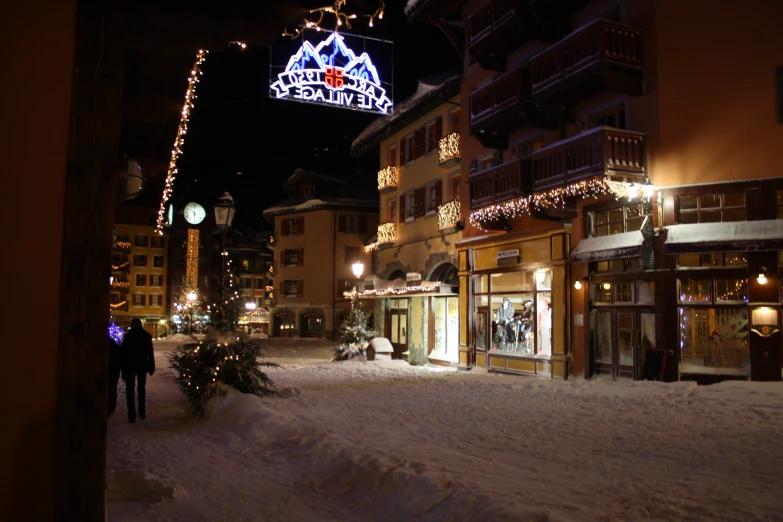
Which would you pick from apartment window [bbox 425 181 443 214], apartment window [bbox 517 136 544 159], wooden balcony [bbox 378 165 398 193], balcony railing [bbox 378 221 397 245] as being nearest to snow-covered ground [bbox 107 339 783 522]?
apartment window [bbox 517 136 544 159]

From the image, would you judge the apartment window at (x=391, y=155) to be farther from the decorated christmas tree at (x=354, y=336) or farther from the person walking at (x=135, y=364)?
the person walking at (x=135, y=364)

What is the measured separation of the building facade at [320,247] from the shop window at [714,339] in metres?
34.8

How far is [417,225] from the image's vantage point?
30219 millimetres

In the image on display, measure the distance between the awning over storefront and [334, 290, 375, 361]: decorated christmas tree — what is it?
14.7 meters

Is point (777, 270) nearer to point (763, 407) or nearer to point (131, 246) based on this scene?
point (763, 407)

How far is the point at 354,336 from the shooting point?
27719 millimetres

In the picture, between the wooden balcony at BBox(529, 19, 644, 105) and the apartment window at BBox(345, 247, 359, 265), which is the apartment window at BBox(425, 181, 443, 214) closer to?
the wooden balcony at BBox(529, 19, 644, 105)

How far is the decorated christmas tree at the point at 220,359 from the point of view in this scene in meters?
12.6

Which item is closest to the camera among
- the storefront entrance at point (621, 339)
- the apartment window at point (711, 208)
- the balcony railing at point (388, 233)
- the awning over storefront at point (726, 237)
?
the awning over storefront at point (726, 237)

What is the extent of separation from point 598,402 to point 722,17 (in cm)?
1000

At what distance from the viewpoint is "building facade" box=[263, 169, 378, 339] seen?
50156 millimetres

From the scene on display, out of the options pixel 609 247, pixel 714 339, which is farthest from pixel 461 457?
pixel 609 247

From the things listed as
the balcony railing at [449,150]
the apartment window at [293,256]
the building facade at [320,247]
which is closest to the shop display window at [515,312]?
the balcony railing at [449,150]

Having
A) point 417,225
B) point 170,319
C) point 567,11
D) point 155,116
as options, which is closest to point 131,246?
point 170,319
